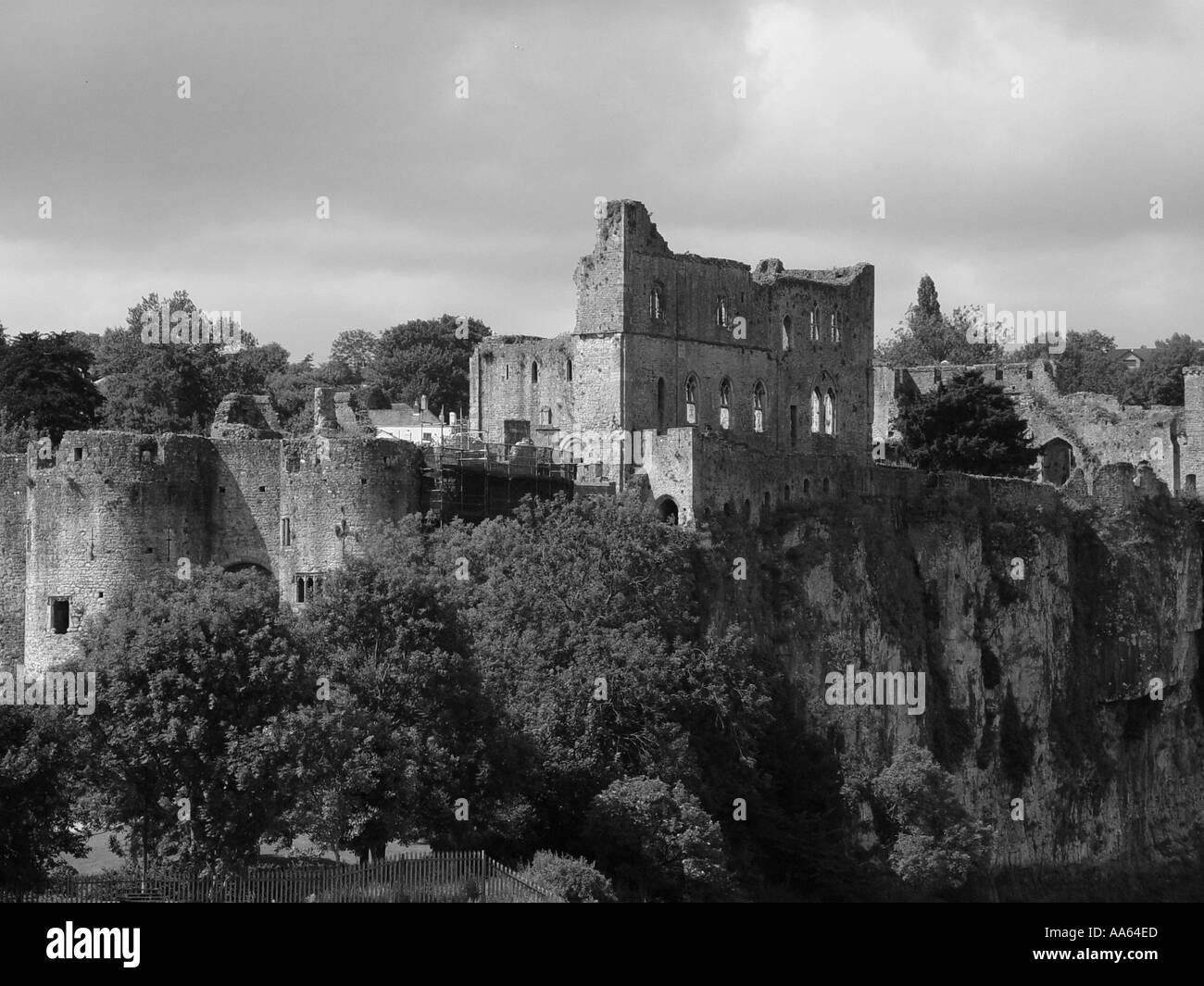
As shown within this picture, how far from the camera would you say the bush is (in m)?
52.3

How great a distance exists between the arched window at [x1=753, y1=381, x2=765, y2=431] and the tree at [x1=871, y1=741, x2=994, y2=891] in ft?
37.0

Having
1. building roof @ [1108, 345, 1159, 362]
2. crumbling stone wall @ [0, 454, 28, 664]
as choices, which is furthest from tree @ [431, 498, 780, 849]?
building roof @ [1108, 345, 1159, 362]

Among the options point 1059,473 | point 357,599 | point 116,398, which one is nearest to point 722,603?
point 357,599

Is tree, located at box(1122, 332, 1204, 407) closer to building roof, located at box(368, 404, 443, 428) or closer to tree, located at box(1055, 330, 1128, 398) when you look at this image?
tree, located at box(1055, 330, 1128, 398)

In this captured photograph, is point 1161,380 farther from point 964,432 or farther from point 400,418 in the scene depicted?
point 400,418

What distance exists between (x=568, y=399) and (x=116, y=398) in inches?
853

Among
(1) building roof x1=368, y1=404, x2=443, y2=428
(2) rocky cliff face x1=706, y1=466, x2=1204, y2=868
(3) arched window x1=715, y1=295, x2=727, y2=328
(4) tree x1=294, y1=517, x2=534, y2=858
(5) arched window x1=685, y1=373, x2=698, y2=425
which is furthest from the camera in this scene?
(1) building roof x1=368, y1=404, x2=443, y2=428

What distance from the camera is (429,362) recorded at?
374 ft

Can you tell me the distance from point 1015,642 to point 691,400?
15.5m

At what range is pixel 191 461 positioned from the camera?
61594mm

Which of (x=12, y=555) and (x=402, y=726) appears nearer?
(x=402, y=726)

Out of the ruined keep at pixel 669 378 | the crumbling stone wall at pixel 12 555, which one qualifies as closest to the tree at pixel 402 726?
the crumbling stone wall at pixel 12 555

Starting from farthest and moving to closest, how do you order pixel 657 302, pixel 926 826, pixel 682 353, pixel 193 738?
pixel 682 353 → pixel 657 302 → pixel 926 826 → pixel 193 738

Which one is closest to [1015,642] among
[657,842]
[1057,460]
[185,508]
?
[1057,460]
